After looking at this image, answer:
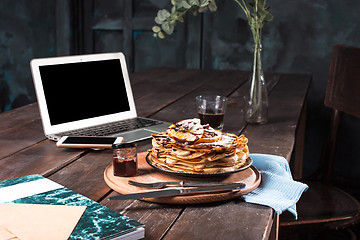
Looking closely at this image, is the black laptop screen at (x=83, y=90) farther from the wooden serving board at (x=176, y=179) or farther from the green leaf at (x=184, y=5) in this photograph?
the wooden serving board at (x=176, y=179)

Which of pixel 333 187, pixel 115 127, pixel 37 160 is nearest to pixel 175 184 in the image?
pixel 37 160

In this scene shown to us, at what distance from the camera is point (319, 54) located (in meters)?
2.89

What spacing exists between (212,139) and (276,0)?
86.5 inches

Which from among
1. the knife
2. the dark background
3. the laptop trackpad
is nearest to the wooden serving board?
the knife

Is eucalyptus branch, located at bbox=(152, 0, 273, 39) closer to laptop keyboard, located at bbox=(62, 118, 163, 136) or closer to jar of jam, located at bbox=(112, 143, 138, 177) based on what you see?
laptop keyboard, located at bbox=(62, 118, 163, 136)

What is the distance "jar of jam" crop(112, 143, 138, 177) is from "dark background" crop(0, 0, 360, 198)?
221cm

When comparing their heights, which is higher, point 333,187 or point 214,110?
point 214,110

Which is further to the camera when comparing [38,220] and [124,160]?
[124,160]

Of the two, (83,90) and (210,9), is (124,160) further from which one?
(210,9)

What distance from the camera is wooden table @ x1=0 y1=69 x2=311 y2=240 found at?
747mm

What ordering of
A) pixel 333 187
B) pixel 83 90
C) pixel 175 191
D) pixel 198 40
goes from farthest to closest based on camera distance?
pixel 198 40 → pixel 333 187 → pixel 83 90 → pixel 175 191

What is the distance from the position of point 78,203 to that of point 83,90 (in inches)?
24.3

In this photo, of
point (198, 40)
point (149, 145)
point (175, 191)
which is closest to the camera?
point (175, 191)

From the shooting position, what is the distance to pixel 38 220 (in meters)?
0.69
